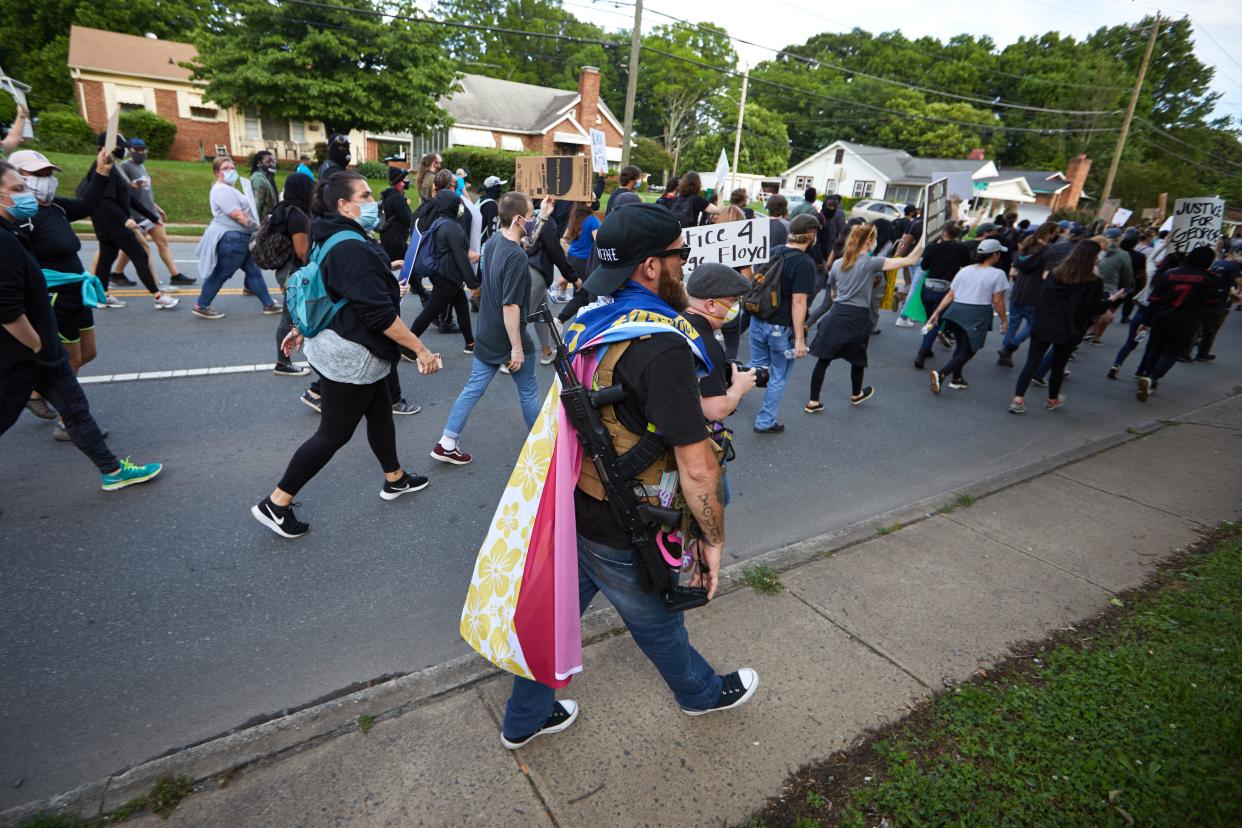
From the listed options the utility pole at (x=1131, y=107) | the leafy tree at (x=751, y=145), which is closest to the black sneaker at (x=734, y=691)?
the utility pole at (x=1131, y=107)

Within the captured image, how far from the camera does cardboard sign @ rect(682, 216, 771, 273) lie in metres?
5.11

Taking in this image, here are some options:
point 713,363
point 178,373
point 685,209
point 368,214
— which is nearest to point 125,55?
point 685,209

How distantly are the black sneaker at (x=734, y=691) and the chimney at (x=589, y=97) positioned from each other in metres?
41.9

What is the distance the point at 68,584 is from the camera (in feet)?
10.3

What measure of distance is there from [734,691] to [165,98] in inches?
1706

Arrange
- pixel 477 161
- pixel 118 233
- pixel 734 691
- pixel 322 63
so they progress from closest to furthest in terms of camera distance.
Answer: pixel 734 691
pixel 118 233
pixel 322 63
pixel 477 161

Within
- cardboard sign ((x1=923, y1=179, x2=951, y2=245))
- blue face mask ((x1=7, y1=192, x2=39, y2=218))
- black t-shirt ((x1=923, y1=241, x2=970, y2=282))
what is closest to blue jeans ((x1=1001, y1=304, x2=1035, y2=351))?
black t-shirt ((x1=923, y1=241, x2=970, y2=282))

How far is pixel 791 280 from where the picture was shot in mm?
5375

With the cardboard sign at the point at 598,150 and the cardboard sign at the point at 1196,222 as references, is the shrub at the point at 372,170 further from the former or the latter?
the cardboard sign at the point at 1196,222

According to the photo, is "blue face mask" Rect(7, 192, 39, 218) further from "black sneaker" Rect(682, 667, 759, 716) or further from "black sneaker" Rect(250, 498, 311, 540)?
"black sneaker" Rect(682, 667, 759, 716)

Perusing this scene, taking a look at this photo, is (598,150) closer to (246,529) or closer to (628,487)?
(246,529)

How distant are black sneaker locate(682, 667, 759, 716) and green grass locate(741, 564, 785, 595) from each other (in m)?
0.79

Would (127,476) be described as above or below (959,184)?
below

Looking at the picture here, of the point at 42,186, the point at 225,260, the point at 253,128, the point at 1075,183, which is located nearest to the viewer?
the point at 42,186
